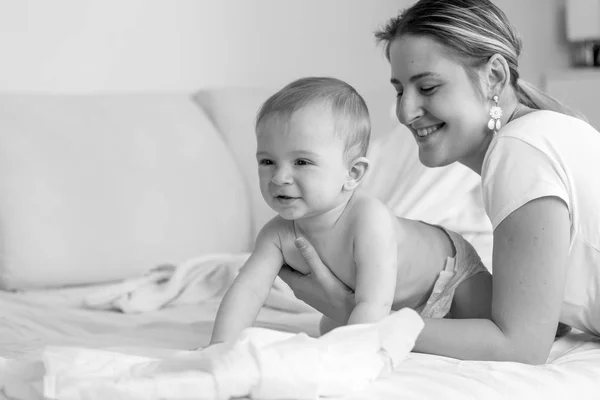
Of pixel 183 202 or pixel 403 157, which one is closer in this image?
pixel 183 202

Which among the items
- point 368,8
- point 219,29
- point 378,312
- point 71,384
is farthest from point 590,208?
point 368,8

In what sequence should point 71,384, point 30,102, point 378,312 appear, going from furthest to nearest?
1. point 30,102
2. point 378,312
3. point 71,384

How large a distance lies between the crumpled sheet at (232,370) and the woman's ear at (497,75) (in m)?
0.52

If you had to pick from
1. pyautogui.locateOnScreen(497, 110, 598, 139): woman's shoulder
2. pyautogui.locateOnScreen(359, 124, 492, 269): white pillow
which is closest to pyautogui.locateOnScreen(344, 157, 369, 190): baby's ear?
pyautogui.locateOnScreen(497, 110, 598, 139): woman's shoulder

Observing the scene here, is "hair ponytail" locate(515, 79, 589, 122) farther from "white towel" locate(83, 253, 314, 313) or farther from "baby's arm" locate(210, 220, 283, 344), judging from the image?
"white towel" locate(83, 253, 314, 313)

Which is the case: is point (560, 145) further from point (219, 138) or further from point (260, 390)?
point (219, 138)

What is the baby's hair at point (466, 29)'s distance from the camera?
1387 mm

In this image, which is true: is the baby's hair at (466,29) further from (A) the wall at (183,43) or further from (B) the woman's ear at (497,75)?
(A) the wall at (183,43)

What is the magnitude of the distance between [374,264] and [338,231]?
98mm

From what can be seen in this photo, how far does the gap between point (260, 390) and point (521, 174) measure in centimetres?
53

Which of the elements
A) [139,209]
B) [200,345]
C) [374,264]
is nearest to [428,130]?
[374,264]

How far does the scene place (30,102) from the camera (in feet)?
7.38

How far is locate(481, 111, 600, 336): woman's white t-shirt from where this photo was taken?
1289 mm

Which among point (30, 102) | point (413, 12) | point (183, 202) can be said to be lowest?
point (183, 202)
